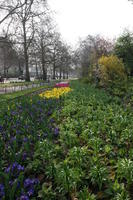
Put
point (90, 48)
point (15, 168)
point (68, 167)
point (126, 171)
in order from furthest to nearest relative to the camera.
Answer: point (90, 48)
point (15, 168)
point (68, 167)
point (126, 171)

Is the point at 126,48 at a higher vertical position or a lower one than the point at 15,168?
higher

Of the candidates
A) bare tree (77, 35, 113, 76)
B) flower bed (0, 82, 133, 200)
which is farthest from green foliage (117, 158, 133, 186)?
bare tree (77, 35, 113, 76)

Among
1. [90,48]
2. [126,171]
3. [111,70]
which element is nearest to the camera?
[126,171]

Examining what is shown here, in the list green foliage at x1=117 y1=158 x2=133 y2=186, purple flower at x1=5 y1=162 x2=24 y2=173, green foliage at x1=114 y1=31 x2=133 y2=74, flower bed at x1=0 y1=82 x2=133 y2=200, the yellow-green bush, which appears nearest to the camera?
flower bed at x1=0 y1=82 x2=133 y2=200

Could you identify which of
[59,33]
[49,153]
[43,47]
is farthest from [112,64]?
[59,33]

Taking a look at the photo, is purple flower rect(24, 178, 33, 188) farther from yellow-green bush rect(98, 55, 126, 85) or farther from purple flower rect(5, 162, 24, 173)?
yellow-green bush rect(98, 55, 126, 85)

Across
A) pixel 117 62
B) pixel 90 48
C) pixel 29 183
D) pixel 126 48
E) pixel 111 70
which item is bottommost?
pixel 29 183

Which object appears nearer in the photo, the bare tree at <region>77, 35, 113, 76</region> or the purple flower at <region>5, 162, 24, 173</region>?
the purple flower at <region>5, 162, 24, 173</region>

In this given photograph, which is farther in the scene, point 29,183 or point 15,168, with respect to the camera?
point 15,168

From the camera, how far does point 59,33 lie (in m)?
47.3

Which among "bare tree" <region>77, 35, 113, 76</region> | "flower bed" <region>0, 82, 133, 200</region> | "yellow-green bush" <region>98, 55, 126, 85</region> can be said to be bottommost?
"flower bed" <region>0, 82, 133, 200</region>

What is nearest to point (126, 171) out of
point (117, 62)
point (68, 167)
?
point (68, 167)

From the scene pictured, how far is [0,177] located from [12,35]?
2175cm

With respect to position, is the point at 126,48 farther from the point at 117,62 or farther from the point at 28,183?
the point at 28,183
